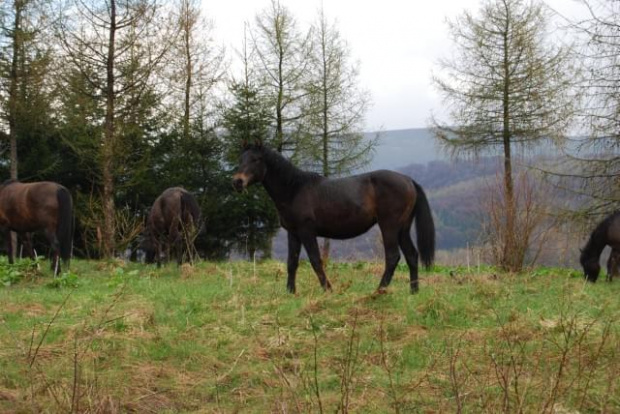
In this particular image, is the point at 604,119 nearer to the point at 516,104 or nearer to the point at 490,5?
the point at 516,104

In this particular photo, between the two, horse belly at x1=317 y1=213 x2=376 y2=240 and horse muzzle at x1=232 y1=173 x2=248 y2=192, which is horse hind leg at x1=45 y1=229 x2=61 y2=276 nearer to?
horse muzzle at x1=232 y1=173 x2=248 y2=192

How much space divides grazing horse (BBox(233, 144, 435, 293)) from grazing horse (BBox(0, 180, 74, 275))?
503cm

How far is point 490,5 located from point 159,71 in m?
13.3

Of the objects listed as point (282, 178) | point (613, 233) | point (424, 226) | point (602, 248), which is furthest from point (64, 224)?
point (613, 233)

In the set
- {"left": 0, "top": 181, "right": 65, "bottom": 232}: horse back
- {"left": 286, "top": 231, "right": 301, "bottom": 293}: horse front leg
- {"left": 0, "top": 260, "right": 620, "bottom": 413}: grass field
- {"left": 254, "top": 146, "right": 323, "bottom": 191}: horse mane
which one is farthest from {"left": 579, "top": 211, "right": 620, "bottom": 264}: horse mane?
{"left": 0, "top": 181, "right": 65, "bottom": 232}: horse back

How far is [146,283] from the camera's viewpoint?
32.1ft

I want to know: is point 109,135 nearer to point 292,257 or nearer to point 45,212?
point 45,212

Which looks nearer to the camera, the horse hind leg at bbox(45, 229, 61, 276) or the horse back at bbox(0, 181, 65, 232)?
the horse hind leg at bbox(45, 229, 61, 276)

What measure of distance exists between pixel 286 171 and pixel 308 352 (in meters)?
3.70

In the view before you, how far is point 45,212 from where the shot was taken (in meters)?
11.6

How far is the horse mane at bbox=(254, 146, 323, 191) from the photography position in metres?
8.47

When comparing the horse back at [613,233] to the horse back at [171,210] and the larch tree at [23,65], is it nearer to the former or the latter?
the horse back at [171,210]

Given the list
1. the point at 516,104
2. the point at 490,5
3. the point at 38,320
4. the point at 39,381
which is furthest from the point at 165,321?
the point at 490,5

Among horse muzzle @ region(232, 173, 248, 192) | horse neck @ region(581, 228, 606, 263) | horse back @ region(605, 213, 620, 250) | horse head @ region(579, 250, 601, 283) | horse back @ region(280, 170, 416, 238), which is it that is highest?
horse muzzle @ region(232, 173, 248, 192)
